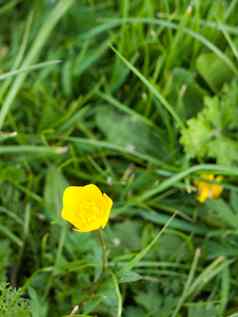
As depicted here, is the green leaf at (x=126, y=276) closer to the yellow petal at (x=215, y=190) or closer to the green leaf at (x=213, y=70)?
the yellow petal at (x=215, y=190)

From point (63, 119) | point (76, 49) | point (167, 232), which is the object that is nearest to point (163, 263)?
point (167, 232)

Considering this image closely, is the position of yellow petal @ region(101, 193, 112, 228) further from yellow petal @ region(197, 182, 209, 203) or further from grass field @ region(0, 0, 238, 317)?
yellow petal @ region(197, 182, 209, 203)

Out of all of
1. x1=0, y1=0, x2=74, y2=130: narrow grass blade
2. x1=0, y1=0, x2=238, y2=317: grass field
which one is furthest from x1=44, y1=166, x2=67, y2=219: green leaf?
x1=0, y1=0, x2=74, y2=130: narrow grass blade

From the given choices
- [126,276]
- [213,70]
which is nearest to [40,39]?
[213,70]

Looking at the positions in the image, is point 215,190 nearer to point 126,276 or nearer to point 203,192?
point 203,192

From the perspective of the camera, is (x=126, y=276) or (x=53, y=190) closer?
Answer: (x=126, y=276)

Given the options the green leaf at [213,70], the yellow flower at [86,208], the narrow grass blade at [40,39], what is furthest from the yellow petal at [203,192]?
the narrow grass blade at [40,39]
